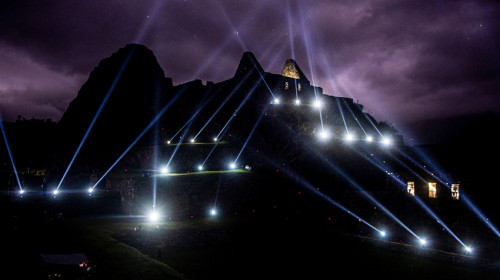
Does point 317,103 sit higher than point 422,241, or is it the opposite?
point 317,103

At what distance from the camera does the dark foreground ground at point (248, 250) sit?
11938 millimetres

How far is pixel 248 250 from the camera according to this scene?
52.6ft

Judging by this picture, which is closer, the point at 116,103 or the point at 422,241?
the point at 422,241

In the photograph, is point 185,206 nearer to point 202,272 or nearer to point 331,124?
point 202,272

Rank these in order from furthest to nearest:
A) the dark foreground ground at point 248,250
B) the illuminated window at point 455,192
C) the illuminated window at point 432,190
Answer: the illuminated window at point 432,190 → the illuminated window at point 455,192 → the dark foreground ground at point 248,250

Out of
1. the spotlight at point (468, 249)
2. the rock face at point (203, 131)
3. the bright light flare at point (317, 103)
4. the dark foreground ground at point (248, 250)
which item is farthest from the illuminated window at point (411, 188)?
the bright light flare at point (317, 103)

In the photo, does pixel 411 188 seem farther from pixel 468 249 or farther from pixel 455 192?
pixel 468 249

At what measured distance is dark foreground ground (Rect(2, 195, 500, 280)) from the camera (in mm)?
11938

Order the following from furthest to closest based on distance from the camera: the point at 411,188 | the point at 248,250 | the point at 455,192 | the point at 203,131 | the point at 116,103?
the point at 116,103, the point at 203,131, the point at 411,188, the point at 455,192, the point at 248,250

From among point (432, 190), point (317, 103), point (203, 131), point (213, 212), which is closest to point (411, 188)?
point (432, 190)

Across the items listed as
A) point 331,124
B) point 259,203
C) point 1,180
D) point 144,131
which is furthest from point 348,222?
point 144,131

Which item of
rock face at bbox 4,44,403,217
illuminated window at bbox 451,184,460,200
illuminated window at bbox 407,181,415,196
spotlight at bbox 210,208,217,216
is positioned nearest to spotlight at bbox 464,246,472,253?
illuminated window at bbox 451,184,460,200

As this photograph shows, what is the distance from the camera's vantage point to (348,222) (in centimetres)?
2317

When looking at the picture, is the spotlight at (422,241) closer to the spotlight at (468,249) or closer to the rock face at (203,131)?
the spotlight at (468,249)
